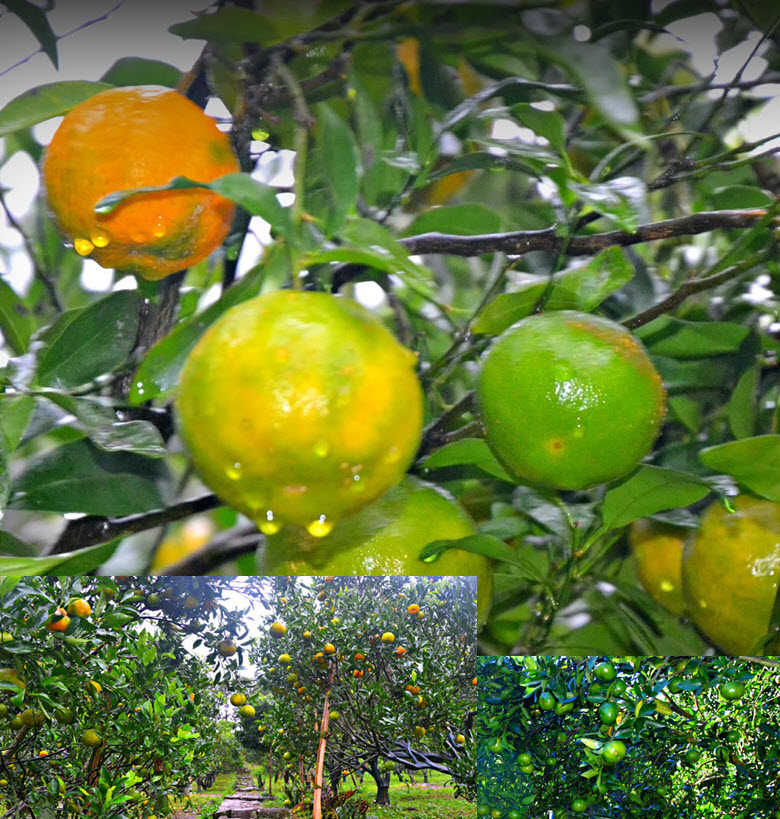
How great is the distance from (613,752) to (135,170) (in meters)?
0.93

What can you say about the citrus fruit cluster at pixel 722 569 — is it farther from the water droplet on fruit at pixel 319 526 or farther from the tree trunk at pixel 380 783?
the water droplet on fruit at pixel 319 526

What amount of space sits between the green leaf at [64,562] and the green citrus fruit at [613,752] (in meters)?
0.70

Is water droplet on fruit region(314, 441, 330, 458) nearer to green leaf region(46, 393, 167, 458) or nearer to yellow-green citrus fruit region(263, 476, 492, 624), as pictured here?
yellow-green citrus fruit region(263, 476, 492, 624)

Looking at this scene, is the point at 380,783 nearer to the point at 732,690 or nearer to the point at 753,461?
the point at 732,690

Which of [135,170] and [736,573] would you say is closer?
[135,170]

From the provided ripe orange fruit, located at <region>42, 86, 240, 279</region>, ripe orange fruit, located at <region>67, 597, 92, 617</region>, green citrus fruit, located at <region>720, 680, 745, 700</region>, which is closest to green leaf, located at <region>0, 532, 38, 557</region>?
ripe orange fruit, located at <region>67, 597, 92, 617</region>

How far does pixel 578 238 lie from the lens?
3.56 feet

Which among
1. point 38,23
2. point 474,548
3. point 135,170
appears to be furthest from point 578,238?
point 38,23

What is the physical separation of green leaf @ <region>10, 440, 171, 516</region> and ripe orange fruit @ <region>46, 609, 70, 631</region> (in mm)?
169

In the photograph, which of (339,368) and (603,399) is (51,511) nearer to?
(339,368)

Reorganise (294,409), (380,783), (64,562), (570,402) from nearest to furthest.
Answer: (294,409)
(570,402)
(64,562)
(380,783)

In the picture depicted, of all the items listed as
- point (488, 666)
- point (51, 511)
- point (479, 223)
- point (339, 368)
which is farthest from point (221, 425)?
point (488, 666)

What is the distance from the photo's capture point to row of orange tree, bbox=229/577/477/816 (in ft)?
3.62

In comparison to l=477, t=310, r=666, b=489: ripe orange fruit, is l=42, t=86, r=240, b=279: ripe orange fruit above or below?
above
